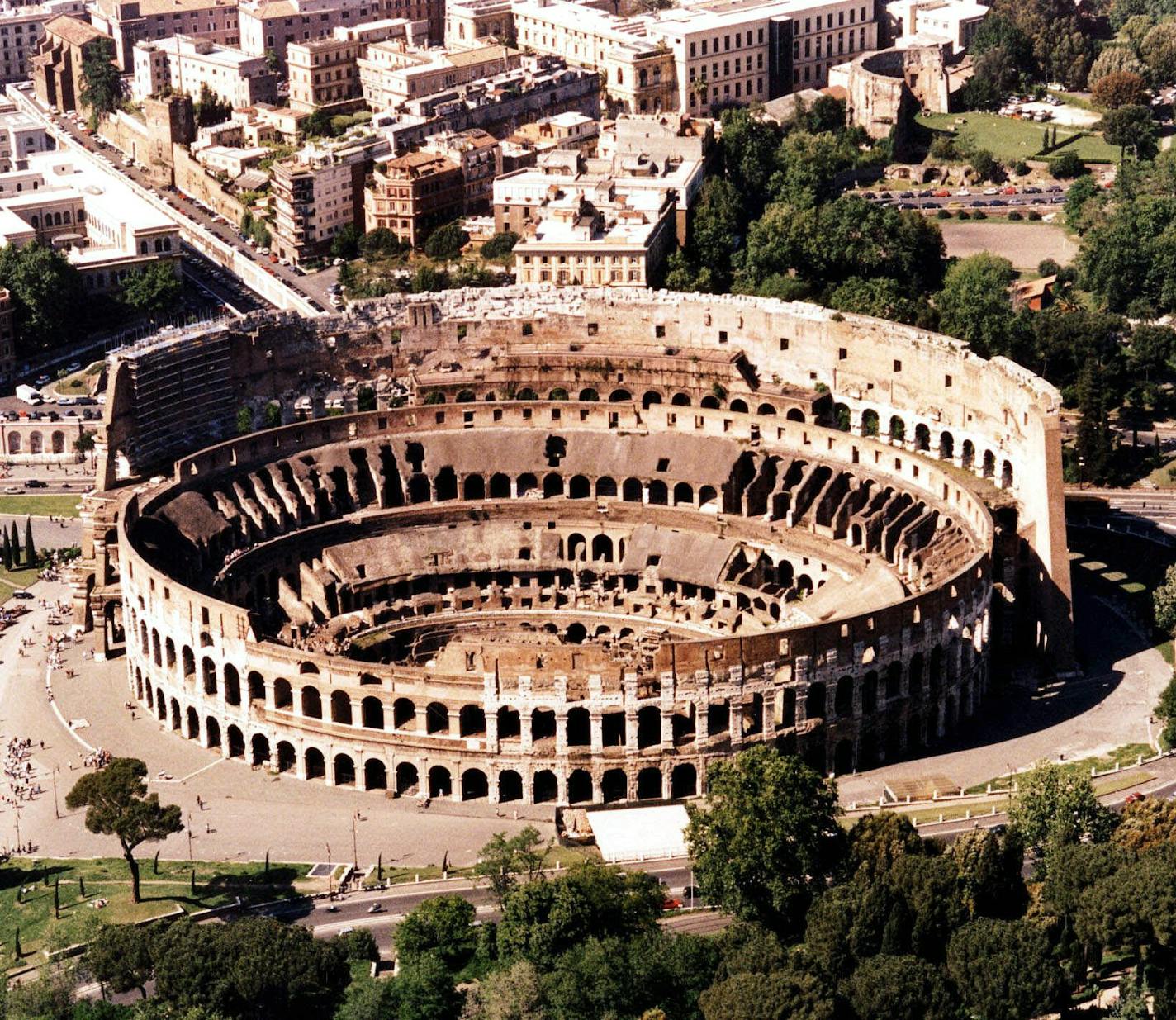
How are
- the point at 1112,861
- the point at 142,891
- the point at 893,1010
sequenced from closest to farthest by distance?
1. the point at 893,1010
2. the point at 1112,861
3. the point at 142,891

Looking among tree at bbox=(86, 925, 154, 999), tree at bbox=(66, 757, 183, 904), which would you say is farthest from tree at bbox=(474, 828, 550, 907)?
tree at bbox=(86, 925, 154, 999)

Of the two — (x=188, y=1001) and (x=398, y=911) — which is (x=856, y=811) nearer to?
(x=398, y=911)

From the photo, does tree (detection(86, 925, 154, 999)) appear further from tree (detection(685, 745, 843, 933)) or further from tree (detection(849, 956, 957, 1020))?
tree (detection(849, 956, 957, 1020))

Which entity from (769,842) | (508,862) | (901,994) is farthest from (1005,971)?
(508,862)

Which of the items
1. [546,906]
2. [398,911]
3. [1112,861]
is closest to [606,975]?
[546,906]

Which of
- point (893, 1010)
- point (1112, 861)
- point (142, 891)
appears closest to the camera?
point (893, 1010)

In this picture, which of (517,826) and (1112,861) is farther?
(517,826)

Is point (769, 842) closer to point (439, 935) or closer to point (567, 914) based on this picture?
point (567, 914)

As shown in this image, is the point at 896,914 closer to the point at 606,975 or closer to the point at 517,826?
the point at 606,975
